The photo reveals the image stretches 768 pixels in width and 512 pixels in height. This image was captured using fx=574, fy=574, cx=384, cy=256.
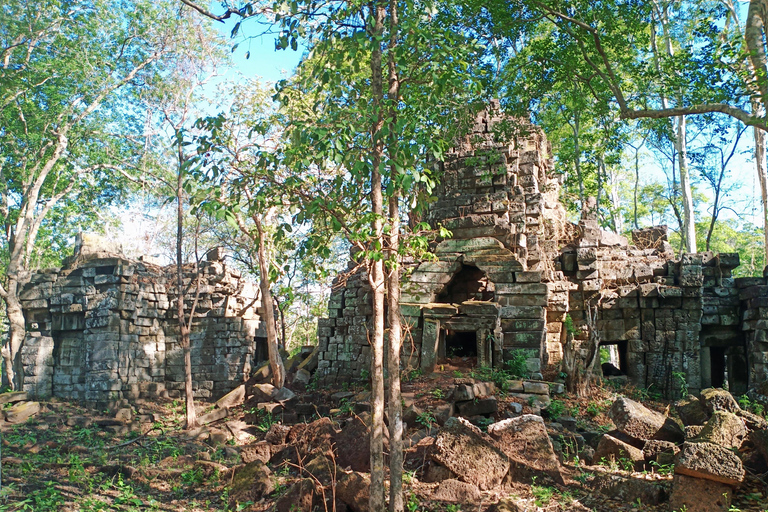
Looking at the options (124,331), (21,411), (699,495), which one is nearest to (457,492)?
(699,495)

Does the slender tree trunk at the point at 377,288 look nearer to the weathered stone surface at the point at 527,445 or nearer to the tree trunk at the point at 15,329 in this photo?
the weathered stone surface at the point at 527,445

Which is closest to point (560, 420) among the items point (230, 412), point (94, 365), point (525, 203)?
point (525, 203)

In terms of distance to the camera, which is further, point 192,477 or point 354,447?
point 192,477

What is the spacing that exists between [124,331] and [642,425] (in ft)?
46.2

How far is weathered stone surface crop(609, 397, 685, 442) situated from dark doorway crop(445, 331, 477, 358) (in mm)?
5124

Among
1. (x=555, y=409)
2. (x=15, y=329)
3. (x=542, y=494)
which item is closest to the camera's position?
(x=542, y=494)

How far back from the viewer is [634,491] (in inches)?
244

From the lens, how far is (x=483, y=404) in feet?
30.7

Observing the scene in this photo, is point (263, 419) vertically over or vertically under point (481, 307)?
under

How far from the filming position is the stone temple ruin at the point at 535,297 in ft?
39.9

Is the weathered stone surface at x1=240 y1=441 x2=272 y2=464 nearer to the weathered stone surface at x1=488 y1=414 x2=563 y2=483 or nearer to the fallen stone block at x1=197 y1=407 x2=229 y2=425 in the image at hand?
the weathered stone surface at x1=488 y1=414 x2=563 y2=483

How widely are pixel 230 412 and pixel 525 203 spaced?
29.4 ft

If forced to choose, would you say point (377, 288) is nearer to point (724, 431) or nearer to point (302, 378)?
point (724, 431)

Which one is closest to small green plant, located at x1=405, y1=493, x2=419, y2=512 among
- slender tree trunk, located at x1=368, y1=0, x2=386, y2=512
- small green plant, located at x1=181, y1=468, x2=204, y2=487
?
slender tree trunk, located at x1=368, y1=0, x2=386, y2=512
